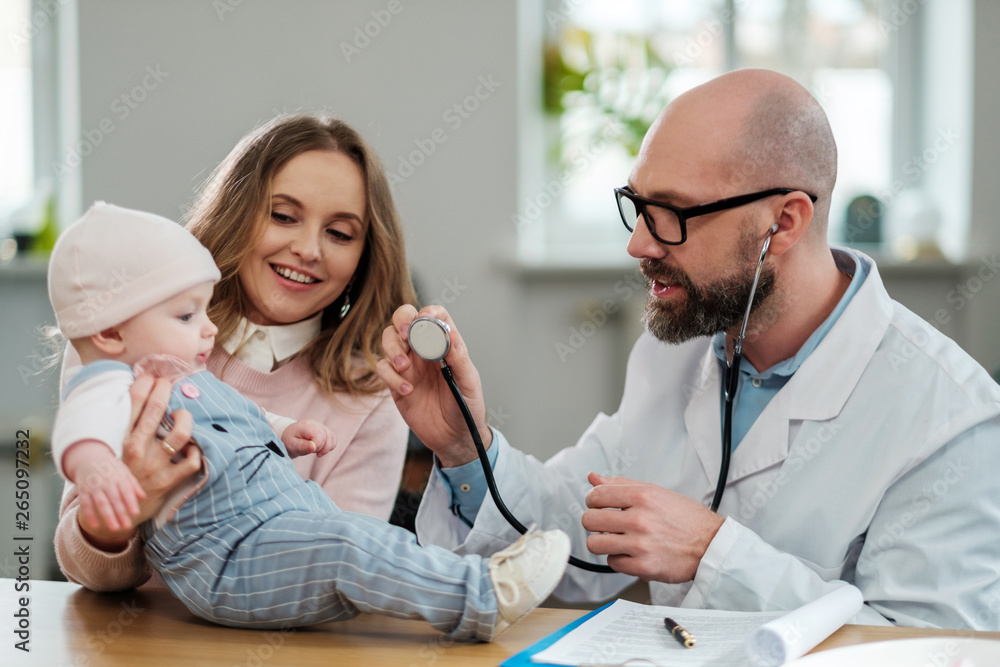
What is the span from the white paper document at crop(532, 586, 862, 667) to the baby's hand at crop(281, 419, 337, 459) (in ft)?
1.07

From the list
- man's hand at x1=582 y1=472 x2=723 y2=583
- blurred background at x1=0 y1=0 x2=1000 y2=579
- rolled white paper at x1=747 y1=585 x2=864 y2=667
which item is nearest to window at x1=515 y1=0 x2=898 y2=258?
blurred background at x1=0 y1=0 x2=1000 y2=579

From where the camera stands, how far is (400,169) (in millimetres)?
2975

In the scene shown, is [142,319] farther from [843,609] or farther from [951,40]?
[951,40]

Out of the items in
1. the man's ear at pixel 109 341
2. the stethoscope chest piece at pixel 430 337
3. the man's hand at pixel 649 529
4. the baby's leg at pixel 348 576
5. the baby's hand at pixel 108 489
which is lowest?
the man's hand at pixel 649 529

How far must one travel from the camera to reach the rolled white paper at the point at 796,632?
30.1 inches

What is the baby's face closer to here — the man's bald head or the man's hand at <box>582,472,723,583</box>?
the man's hand at <box>582,472,723,583</box>

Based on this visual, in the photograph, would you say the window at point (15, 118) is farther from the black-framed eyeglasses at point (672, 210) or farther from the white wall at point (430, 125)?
the black-framed eyeglasses at point (672, 210)

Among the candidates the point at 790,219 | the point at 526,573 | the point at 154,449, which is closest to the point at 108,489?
the point at 154,449

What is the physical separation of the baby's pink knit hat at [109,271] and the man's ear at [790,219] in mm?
882

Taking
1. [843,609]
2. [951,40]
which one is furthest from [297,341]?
[951,40]

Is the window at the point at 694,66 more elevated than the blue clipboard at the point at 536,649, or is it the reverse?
the window at the point at 694,66

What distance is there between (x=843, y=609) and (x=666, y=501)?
10.6 inches

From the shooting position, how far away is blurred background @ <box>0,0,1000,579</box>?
287 cm

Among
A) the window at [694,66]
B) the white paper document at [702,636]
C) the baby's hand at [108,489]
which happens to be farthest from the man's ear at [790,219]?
the window at [694,66]
